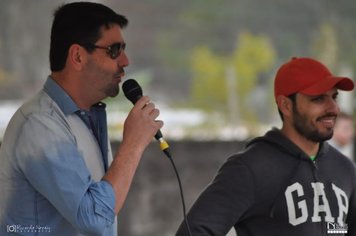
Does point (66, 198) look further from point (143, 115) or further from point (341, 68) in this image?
point (341, 68)

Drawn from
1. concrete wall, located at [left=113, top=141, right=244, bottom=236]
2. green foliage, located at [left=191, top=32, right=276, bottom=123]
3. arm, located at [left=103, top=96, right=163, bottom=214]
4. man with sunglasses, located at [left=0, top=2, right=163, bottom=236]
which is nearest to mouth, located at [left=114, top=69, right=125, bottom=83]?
man with sunglasses, located at [left=0, top=2, right=163, bottom=236]

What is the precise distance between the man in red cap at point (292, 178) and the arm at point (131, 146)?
65cm

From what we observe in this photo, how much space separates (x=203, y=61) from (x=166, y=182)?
1188 millimetres

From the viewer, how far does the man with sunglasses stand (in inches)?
80.0

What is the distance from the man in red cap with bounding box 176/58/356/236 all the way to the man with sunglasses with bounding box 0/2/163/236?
534mm

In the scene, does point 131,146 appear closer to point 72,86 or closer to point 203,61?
point 72,86

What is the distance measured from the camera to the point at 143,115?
6.95 ft

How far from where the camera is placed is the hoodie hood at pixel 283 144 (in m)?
2.84

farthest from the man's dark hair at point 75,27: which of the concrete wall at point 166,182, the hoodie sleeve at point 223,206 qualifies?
the concrete wall at point 166,182

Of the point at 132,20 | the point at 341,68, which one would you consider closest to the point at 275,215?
the point at 132,20

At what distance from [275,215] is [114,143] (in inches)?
156

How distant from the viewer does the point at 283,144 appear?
2.85 m

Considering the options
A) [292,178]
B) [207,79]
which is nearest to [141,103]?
[292,178]

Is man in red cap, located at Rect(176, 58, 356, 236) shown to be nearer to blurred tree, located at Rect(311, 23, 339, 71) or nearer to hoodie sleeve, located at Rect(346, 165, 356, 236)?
hoodie sleeve, located at Rect(346, 165, 356, 236)
